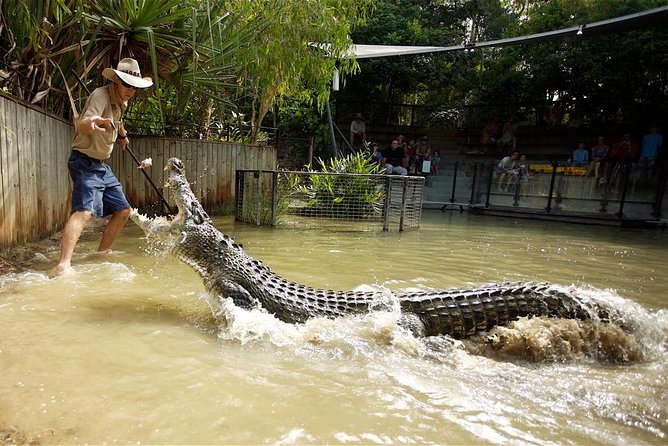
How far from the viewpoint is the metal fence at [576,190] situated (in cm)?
1038

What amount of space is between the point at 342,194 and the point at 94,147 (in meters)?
4.50

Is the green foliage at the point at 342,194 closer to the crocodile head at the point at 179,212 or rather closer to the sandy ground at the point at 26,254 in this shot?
the sandy ground at the point at 26,254

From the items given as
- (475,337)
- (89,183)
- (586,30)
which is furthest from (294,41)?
(586,30)

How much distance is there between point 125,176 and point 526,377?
6676mm

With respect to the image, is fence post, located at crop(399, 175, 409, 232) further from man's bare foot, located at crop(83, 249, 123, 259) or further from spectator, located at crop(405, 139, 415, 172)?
spectator, located at crop(405, 139, 415, 172)

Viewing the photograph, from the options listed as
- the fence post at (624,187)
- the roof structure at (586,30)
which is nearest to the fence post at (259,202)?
the roof structure at (586,30)

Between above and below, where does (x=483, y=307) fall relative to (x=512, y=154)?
below

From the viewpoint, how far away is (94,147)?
3689 millimetres

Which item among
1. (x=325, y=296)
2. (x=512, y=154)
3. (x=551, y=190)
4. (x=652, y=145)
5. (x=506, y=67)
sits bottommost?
(x=325, y=296)

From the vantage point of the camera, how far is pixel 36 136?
450 centimetres

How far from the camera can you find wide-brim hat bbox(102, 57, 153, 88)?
140 inches

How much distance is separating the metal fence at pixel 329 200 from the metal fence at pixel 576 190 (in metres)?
5.10

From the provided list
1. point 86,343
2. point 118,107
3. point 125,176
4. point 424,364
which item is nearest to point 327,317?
point 424,364

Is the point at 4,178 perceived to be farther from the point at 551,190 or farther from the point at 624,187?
the point at 624,187
